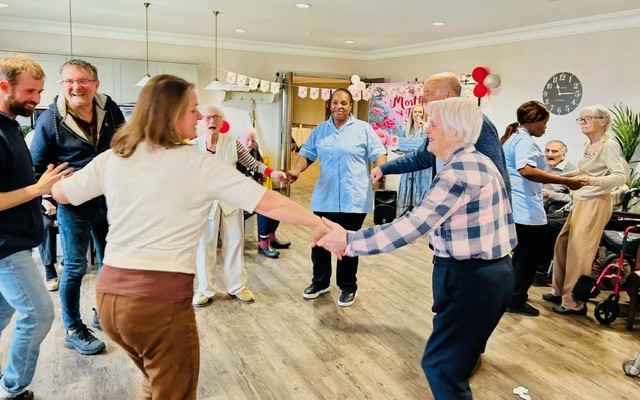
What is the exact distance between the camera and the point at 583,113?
3.41 m

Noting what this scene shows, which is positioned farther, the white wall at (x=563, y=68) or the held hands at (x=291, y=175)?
the white wall at (x=563, y=68)

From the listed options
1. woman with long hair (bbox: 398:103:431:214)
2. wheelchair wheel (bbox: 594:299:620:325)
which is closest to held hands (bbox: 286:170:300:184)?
wheelchair wheel (bbox: 594:299:620:325)

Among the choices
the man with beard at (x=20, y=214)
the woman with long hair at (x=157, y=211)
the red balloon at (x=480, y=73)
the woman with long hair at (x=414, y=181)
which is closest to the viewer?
the woman with long hair at (x=157, y=211)

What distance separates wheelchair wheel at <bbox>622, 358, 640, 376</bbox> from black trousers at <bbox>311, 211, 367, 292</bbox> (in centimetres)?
170

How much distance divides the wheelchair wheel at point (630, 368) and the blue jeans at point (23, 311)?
2913 mm

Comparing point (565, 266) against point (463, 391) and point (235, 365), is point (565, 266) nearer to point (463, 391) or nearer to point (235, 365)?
point (463, 391)

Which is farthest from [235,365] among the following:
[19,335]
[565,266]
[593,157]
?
[593,157]

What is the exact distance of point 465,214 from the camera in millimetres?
1627

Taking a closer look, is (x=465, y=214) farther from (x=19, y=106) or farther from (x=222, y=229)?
(x=222, y=229)

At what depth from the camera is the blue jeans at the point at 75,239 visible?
2.44 metres

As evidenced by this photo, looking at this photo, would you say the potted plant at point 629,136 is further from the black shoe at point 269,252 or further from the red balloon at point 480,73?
the black shoe at point 269,252

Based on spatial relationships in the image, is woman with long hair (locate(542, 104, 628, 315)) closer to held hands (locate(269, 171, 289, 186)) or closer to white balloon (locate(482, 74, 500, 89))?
held hands (locate(269, 171, 289, 186))

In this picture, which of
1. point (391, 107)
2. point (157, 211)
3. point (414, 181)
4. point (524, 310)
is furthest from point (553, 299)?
point (391, 107)

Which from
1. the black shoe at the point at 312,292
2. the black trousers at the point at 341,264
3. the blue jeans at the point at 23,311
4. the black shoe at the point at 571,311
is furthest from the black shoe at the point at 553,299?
the blue jeans at the point at 23,311
